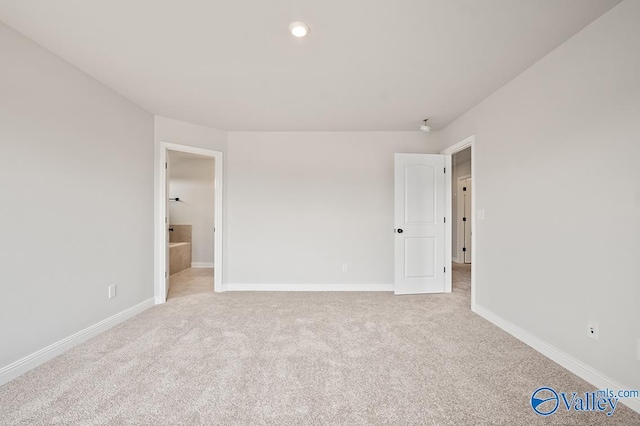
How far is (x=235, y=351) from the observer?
2.04m

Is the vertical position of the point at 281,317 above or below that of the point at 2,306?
below

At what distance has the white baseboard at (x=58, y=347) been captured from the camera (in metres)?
1.71

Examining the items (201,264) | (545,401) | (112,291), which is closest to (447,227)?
(545,401)

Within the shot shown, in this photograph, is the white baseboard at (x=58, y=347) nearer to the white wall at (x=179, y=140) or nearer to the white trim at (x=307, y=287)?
the white wall at (x=179, y=140)

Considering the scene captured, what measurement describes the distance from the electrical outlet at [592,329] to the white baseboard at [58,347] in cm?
391

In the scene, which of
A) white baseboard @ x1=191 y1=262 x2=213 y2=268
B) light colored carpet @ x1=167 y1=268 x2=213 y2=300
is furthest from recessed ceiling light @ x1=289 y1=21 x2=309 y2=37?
white baseboard @ x1=191 y1=262 x2=213 y2=268

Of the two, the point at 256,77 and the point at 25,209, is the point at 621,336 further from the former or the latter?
the point at 25,209

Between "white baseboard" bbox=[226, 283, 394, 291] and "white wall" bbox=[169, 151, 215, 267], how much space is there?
232 centimetres

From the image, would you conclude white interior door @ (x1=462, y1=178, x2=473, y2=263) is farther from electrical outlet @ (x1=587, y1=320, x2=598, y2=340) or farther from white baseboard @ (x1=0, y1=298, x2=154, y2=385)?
white baseboard @ (x1=0, y1=298, x2=154, y2=385)

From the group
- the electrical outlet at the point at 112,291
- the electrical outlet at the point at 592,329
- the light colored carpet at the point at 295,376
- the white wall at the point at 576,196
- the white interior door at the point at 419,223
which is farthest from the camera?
the white interior door at the point at 419,223

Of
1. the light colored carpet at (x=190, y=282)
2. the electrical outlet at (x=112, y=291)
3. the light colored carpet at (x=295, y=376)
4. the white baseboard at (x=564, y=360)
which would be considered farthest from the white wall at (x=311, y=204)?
the white baseboard at (x=564, y=360)

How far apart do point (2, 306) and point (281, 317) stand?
2.08 metres

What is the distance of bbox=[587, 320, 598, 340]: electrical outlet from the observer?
165cm

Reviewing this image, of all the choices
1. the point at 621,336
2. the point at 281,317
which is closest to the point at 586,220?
the point at 621,336
